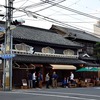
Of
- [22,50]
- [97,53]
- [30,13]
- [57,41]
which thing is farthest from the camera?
[97,53]

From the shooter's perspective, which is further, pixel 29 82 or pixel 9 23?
pixel 29 82

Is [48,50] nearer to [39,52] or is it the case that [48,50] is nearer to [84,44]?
[39,52]

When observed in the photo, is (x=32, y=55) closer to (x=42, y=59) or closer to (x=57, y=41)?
(x=42, y=59)

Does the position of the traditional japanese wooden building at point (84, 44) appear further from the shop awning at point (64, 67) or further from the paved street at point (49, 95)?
the paved street at point (49, 95)

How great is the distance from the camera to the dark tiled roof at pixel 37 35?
114 feet

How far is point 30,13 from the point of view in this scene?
25922 millimetres

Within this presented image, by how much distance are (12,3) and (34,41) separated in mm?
8296

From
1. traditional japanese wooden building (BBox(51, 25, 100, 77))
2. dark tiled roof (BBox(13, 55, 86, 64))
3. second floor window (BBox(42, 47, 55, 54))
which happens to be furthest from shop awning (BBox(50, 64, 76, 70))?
traditional japanese wooden building (BBox(51, 25, 100, 77))

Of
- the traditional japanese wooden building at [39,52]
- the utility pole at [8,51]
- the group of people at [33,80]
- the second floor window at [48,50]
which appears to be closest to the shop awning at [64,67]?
the traditional japanese wooden building at [39,52]

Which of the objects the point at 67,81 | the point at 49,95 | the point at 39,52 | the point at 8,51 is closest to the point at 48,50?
the point at 39,52

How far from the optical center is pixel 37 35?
3756 centimetres

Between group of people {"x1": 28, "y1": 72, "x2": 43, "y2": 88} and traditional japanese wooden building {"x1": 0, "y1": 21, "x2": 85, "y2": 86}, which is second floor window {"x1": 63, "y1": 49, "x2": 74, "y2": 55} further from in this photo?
group of people {"x1": 28, "y1": 72, "x2": 43, "y2": 88}

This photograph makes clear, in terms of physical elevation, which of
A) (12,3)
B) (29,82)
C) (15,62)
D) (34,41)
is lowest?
(29,82)

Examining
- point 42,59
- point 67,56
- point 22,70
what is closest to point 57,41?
point 67,56
